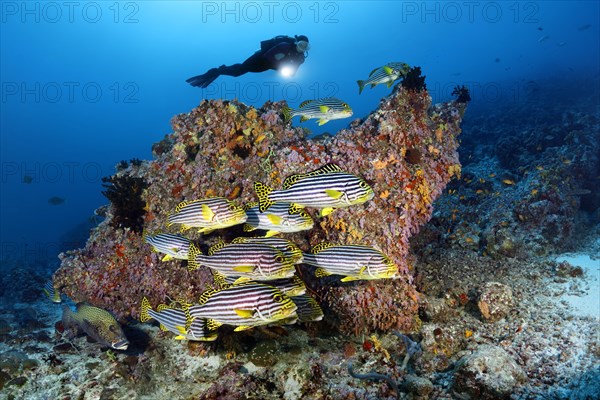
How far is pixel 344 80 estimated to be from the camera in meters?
150

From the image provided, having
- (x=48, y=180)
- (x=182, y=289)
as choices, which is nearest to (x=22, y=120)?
(x=48, y=180)

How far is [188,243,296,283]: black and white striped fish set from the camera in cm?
349

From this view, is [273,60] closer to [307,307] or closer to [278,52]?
[278,52]

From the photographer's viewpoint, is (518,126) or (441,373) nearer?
(441,373)

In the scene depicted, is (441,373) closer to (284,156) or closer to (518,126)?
(284,156)

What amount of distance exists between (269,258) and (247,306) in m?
0.54

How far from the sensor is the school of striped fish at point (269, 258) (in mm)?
3346

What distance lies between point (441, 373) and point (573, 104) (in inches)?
1031

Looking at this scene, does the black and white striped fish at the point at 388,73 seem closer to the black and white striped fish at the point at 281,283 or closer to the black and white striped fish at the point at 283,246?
the black and white striped fish at the point at 283,246

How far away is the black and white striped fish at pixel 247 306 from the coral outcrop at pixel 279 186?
6.79 feet

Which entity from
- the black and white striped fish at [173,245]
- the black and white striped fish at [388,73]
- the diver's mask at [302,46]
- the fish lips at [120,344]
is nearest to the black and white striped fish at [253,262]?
the black and white striped fish at [173,245]

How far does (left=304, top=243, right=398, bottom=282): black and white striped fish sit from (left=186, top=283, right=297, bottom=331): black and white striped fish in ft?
2.67

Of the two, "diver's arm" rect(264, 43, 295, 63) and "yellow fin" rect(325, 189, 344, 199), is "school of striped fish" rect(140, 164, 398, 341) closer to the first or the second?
"yellow fin" rect(325, 189, 344, 199)

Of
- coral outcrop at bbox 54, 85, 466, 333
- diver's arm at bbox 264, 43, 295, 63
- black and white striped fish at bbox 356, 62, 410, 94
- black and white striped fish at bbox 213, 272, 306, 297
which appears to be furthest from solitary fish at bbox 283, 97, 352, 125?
diver's arm at bbox 264, 43, 295, 63
